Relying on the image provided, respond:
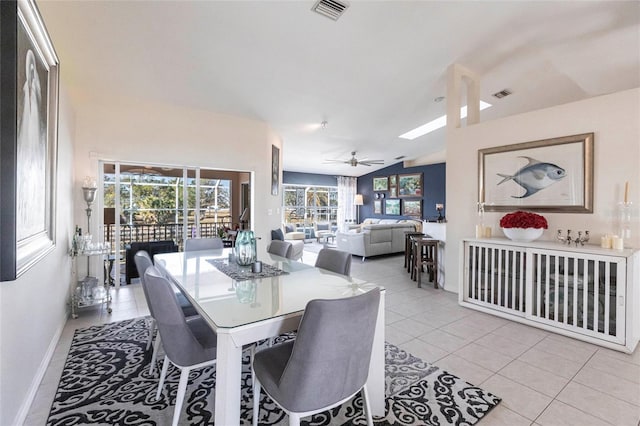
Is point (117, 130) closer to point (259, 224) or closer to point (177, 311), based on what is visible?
point (259, 224)

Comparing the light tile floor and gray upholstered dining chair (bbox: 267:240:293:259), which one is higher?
gray upholstered dining chair (bbox: 267:240:293:259)

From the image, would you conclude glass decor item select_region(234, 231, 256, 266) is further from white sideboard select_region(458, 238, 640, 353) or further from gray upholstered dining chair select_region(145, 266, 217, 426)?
white sideboard select_region(458, 238, 640, 353)

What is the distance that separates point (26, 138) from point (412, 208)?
9.30 meters

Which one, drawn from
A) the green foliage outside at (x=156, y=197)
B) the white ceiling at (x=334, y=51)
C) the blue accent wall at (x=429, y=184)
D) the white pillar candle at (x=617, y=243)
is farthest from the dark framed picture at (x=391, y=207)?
the white pillar candle at (x=617, y=243)

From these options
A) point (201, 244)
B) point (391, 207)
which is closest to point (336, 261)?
point (201, 244)

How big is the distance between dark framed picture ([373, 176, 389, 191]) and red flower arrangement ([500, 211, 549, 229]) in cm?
733

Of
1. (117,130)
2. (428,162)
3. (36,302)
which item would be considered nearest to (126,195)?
(117,130)

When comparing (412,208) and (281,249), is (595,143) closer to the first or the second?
(281,249)

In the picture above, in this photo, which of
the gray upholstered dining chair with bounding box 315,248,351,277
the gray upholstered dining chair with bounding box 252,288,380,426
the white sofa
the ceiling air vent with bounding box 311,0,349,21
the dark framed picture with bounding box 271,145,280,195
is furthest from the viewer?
the white sofa

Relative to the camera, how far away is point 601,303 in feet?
8.55

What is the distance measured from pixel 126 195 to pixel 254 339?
430 cm

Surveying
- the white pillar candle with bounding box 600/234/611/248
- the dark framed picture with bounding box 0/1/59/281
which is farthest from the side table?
the white pillar candle with bounding box 600/234/611/248

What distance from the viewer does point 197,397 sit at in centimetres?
186

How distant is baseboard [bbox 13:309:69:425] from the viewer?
1634 millimetres
